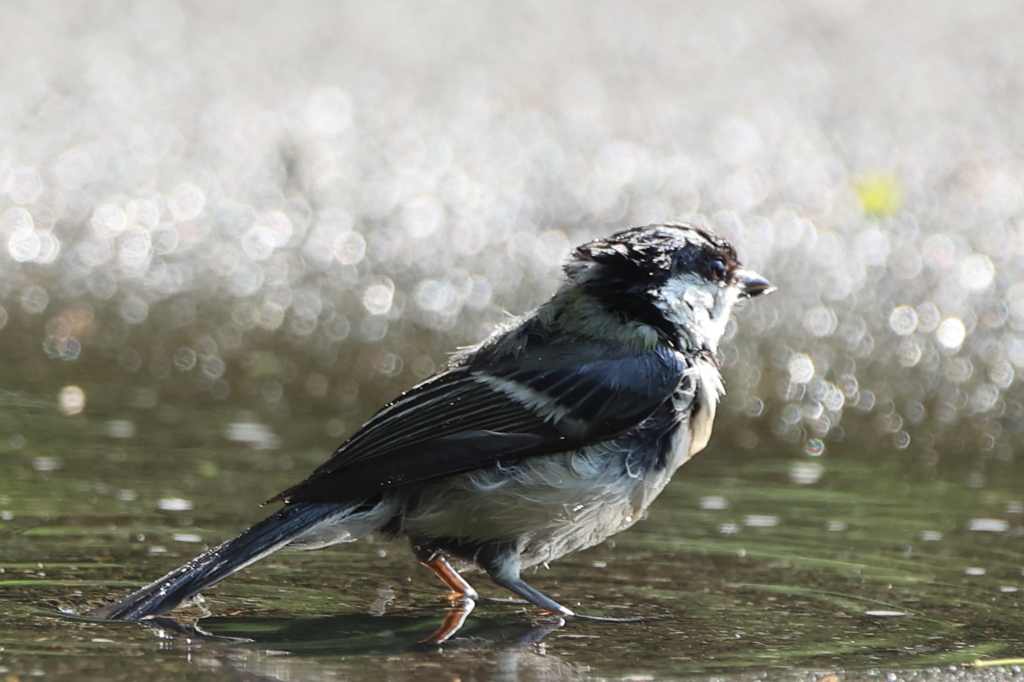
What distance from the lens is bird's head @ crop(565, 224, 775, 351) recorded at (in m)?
5.00

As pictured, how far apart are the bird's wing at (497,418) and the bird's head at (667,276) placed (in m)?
0.22

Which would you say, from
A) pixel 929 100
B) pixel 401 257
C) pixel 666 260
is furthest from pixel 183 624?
pixel 929 100

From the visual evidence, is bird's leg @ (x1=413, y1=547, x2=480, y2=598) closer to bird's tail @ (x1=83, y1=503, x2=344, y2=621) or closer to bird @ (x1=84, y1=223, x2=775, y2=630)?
bird @ (x1=84, y1=223, x2=775, y2=630)

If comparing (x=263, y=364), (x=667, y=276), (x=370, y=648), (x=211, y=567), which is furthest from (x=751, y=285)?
(x=263, y=364)

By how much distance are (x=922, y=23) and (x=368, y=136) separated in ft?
18.1

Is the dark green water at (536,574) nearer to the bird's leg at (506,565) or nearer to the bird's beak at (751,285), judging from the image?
the bird's leg at (506,565)

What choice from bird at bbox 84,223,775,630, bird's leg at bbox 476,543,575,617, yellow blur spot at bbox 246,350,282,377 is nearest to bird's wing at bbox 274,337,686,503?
bird at bbox 84,223,775,630

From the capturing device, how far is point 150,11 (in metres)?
14.2

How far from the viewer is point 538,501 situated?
4.59m

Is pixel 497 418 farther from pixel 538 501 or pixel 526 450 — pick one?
pixel 538 501

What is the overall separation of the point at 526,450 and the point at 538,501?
0.16 metres

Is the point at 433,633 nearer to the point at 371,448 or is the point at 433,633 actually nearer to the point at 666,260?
the point at 371,448

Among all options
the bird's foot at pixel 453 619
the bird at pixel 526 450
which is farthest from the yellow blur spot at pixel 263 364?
the bird's foot at pixel 453 619

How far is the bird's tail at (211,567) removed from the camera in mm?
4156
